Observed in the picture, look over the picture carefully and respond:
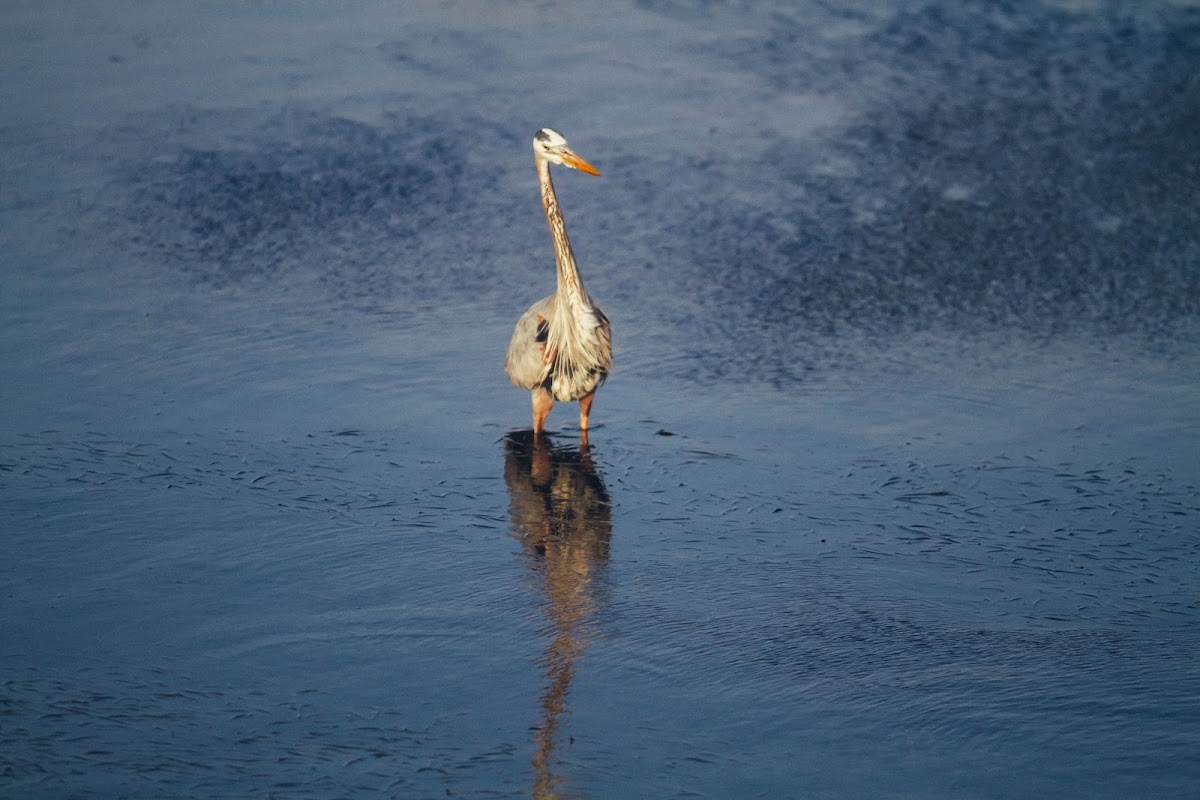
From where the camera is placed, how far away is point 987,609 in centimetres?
616

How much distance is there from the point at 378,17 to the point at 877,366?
24.8ft

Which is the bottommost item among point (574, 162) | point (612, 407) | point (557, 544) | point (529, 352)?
point (557, 544)

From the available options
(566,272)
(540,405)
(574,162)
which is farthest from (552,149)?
(540,405)

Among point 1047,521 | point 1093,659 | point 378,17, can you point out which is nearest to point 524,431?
point 1047,521

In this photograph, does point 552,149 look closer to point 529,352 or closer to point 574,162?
point 574,162

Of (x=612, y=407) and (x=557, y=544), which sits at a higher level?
(x=612, y=407)

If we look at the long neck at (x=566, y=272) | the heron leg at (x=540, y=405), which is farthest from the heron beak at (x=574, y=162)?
the heron leg at (x=540, y=405)

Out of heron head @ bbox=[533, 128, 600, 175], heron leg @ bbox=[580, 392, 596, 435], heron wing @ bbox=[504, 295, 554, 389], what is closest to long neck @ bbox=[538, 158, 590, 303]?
heron wing @ bbox=[504, 295, 554, 389]

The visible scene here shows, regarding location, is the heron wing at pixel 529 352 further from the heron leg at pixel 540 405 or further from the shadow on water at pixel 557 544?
the shadow on water at pixel 557 544

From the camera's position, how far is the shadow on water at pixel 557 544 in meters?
5.44

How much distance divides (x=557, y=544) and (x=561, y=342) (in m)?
1.40

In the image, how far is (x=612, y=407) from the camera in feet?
27.4

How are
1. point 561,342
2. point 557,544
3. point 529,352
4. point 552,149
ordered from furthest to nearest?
point 552,149 < point 529,352 < point 561,342 < point 557,544

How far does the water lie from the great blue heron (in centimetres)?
32
